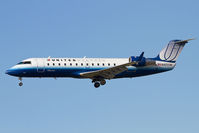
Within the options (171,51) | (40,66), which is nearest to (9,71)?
(40,66)

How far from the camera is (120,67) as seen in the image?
50.9 m

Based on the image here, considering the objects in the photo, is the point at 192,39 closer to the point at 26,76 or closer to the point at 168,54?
the point at 168,54

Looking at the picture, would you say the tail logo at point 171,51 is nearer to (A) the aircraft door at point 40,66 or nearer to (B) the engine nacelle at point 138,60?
(B) the engine nacelle at point 138,60

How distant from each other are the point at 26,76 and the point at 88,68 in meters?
7.69

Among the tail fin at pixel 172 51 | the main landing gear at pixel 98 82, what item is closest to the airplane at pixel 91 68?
the main landing gear at pixel 98 82

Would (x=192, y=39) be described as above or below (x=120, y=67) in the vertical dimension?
above

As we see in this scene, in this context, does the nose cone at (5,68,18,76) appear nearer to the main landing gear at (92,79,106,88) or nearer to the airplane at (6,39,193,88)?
the airplane at (6,39,193,88)

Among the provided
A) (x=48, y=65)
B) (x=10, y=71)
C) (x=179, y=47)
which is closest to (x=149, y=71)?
A: (x=179, y=47)

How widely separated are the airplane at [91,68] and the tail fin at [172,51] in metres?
0.68

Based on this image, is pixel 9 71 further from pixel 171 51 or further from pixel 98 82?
pixel 171 51

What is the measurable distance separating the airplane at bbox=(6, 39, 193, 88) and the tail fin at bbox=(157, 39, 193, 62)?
68 centimetres

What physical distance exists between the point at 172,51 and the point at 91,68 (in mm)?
12354

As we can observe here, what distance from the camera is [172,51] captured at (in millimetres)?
57781

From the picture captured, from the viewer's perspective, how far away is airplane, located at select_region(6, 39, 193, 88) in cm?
5106
